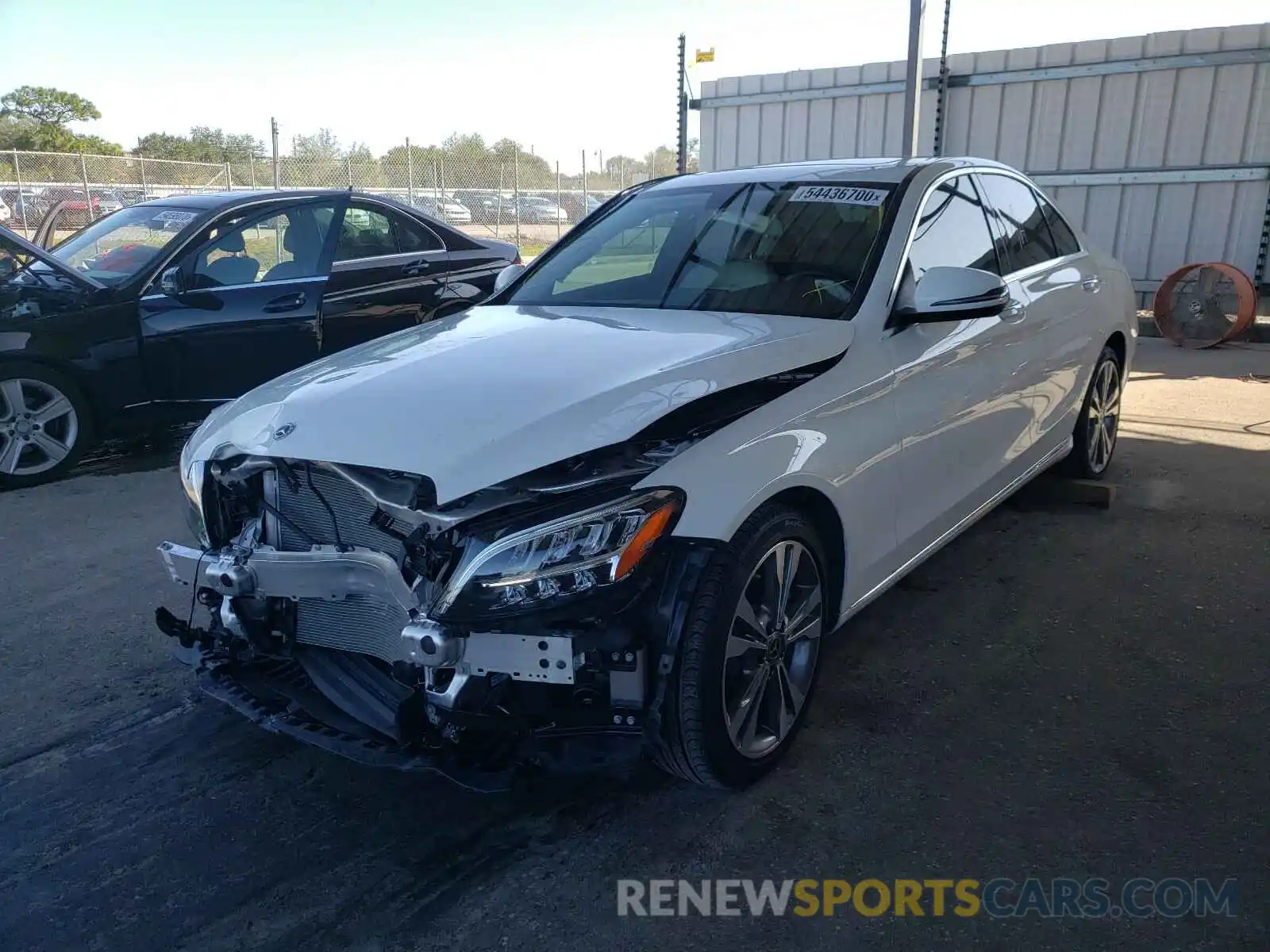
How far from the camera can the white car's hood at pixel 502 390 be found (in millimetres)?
2363

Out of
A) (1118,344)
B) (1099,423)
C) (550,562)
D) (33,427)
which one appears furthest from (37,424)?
(1118,344)

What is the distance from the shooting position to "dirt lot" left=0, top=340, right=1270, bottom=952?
2.25 metres

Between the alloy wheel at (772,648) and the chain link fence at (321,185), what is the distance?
1469 cm

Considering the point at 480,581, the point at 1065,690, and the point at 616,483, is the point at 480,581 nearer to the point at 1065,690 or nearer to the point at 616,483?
the point at 616,483

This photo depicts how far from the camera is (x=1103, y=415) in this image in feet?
17.7

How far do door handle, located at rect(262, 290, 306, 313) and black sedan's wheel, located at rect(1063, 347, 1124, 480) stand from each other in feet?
15.0

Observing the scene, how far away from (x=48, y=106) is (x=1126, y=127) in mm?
56576

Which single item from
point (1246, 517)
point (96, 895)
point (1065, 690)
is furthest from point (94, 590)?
point (1246, 517)

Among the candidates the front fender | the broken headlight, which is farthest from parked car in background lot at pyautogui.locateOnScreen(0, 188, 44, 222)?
the broken headlight

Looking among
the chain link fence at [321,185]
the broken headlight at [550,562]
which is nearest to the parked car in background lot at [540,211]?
the chain link fence at [321,185]

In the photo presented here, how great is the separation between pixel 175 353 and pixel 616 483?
4.65 meters

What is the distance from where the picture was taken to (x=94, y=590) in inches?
165

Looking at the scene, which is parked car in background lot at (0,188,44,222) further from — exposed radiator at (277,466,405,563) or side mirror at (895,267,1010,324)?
side mirror at (895,267,1010,324)

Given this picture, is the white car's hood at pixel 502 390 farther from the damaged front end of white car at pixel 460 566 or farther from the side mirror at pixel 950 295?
the side mirror at pixel 950 295
